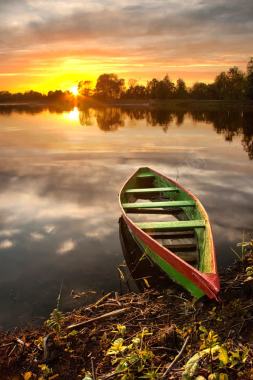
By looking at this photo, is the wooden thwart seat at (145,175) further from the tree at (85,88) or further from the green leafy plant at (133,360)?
the tree at (85,88)

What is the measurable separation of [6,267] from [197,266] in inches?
141

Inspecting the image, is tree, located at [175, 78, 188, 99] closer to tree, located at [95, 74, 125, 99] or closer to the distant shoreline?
the distant shoreline

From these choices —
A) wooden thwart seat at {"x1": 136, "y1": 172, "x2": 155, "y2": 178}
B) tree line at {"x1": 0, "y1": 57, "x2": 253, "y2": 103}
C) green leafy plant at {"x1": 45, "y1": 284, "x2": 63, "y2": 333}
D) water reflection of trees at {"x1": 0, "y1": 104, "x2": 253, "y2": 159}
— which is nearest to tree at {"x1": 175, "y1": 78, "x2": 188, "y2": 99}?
tree line at {"x1": 0, "y1": 57, "x2": 253, "y2": 103}

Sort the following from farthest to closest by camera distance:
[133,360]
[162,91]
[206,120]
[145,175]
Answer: [162,91] < [206,120] < [145,175] < [133,360]

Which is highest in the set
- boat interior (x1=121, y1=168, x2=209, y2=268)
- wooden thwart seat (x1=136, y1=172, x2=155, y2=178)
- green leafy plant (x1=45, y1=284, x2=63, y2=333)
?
wooden thwart seat (x1=136, y1=172, x2=155, y2=178)

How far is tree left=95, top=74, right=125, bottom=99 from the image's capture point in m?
149

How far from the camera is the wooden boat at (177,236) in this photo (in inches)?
200

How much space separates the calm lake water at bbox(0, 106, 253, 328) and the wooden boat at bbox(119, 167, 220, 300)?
2.19 feet

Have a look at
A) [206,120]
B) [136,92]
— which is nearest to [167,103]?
[136,92]

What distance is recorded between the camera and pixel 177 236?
24.8ft

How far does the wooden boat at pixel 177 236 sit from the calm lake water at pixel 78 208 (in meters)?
0.67

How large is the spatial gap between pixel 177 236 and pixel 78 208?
12.3 feet

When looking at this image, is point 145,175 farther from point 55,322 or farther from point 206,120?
point 206,120

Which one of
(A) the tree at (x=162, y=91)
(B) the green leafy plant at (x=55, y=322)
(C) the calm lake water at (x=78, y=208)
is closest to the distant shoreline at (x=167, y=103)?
(A) the tree at (x=162, y=91)
